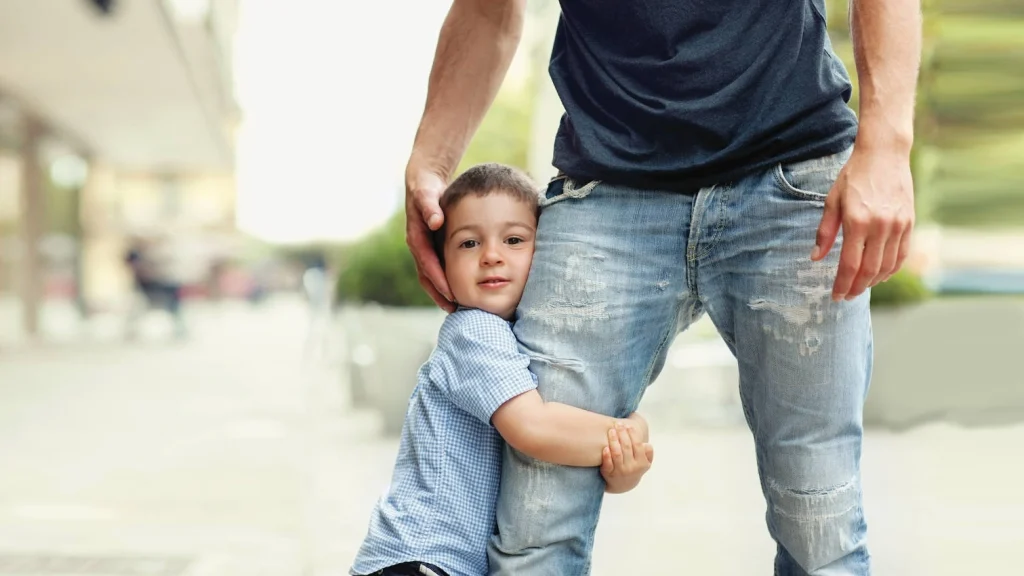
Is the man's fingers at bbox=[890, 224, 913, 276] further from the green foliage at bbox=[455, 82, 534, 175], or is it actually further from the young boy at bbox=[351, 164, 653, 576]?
the green foliage at bbox=[455, 82, 534, 175]

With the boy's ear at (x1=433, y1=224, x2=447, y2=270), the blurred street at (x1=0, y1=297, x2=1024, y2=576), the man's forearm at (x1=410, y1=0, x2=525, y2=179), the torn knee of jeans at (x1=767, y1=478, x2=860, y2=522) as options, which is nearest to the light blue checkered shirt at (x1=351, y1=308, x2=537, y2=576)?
the boy's ear at (x1=433, y1=224, x2=447, y2=270)

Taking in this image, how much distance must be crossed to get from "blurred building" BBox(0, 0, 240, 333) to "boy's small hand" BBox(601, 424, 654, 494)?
950 cm

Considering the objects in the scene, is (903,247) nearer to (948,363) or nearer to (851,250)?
(851,250)

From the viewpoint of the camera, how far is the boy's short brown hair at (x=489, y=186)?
1.83m

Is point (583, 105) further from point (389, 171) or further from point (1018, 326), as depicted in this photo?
point (389, 171)

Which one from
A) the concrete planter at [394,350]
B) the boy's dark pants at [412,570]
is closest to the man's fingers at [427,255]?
the boy's dark pants at [412,570]

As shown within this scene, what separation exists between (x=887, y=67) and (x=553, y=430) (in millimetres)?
737

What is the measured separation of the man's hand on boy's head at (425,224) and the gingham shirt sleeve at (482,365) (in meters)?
0.11

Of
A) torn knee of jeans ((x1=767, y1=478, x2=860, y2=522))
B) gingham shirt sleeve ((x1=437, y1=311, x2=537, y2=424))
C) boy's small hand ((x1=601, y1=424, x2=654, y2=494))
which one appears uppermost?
gingham shirt sleeve ((x1=437, y1=311, x2=537, y2=424))

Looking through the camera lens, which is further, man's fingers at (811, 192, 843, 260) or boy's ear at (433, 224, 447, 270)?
boy's ear at (433, 224, 447, 270)

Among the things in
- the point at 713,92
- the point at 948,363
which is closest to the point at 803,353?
the point at 713,92

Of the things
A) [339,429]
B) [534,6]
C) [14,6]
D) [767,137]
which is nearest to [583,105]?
[767,137]

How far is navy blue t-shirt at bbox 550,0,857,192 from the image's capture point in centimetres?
163

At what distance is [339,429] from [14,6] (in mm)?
6978
